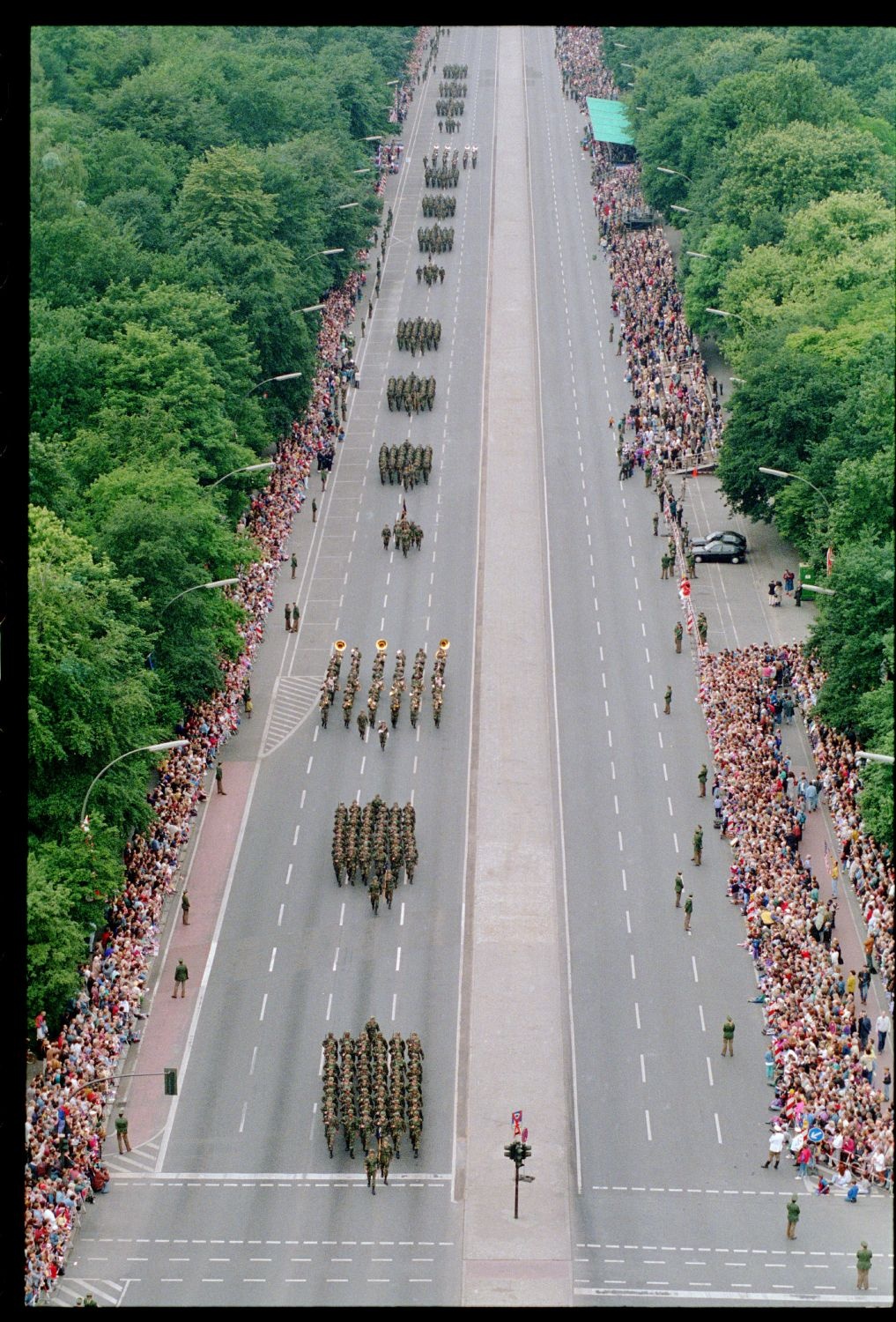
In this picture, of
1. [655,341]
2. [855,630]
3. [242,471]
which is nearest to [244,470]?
[242,471]

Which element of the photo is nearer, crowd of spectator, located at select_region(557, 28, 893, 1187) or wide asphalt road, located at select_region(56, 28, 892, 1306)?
wide asphalt road, located at select_region(56, 28, 892, 1306)

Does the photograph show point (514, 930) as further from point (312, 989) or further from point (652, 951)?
point (312, 989)

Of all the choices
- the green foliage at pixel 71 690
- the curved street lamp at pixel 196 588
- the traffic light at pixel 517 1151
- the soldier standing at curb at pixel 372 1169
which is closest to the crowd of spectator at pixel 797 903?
the traffic light at pixel 517 1151

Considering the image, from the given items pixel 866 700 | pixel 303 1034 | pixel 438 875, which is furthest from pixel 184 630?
pixel 866 700

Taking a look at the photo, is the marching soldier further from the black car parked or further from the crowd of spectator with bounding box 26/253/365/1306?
the black car parked

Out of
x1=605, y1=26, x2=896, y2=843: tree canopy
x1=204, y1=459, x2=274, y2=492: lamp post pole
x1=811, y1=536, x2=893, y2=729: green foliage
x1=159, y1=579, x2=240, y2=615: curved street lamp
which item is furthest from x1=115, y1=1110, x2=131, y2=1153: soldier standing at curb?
x1=204, y1=459, x2=274, y2=492: lamp post pole

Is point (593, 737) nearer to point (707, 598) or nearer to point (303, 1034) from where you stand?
point (707, 598)

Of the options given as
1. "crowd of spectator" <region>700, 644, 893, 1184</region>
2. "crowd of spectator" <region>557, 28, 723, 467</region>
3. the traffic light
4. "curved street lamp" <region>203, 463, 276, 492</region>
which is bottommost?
the traffic light
